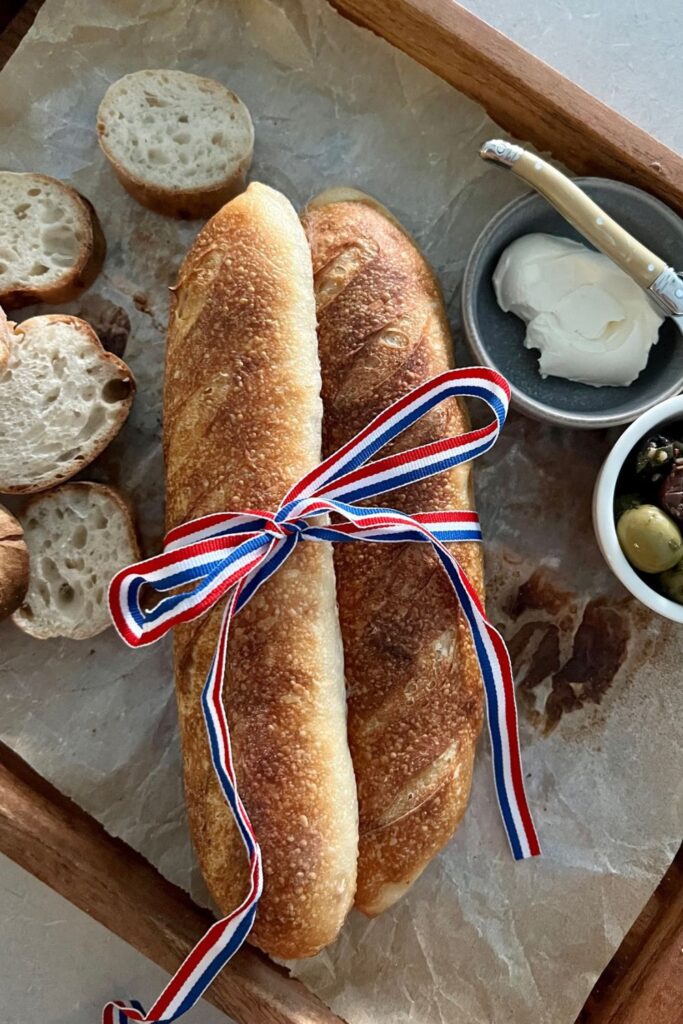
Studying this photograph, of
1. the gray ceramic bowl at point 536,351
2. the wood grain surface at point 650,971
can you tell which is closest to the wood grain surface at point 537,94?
the gray ceramic bowl at point 536,351

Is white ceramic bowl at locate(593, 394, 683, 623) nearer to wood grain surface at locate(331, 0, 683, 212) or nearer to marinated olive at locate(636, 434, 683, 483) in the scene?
marinated olive at locate(636, 434, 683, 483)

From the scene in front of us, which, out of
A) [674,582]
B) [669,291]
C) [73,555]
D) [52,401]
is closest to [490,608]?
[674,582]

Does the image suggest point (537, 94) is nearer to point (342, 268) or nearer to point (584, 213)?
point (584, 213)

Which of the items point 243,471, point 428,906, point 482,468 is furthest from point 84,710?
point 482,468

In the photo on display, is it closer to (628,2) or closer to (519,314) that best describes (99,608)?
(519,314)

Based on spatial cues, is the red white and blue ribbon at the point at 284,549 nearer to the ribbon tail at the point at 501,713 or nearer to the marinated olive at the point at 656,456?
the ribbon tail at the point at 501,713

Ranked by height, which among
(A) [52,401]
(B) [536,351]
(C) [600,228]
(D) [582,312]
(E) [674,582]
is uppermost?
(C) [600,228]

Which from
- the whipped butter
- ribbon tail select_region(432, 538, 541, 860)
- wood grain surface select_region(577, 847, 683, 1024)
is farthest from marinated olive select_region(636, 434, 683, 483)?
wood grain surface select_region(577, 847, 683, 1024)
